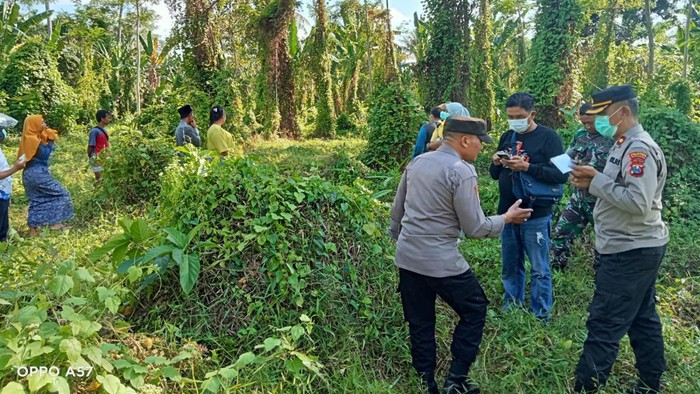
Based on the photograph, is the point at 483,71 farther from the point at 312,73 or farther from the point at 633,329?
the point at 633,329

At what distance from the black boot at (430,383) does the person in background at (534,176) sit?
3.73 ft

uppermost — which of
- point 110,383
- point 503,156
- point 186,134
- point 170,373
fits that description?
point 186,134

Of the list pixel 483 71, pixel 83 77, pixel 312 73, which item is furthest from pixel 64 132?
pixel 483 71

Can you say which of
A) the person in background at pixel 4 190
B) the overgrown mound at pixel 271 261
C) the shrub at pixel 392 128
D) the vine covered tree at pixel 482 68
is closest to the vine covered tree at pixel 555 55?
the vine covered tree at pixel 482 68

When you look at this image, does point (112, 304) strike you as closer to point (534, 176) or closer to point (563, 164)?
point (563, 164)

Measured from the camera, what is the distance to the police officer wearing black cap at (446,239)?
9.05 feet

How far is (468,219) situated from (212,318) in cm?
177

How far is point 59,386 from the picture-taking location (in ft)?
6.73

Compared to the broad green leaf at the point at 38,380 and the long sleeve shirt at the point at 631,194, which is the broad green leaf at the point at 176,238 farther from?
the long sleeve shirt at the point at 631,194

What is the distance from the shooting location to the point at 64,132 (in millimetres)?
15594

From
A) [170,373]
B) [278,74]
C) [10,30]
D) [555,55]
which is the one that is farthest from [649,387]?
[10,30]

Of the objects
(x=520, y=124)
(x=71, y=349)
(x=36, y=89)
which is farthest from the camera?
(x=36, y=89)

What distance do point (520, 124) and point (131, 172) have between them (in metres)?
5.10

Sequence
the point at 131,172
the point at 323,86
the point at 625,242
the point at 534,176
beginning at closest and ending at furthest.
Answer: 1. the point at 625,242
2. the point at 534,176
3. the point at 131,172
4. the point at 323,86
